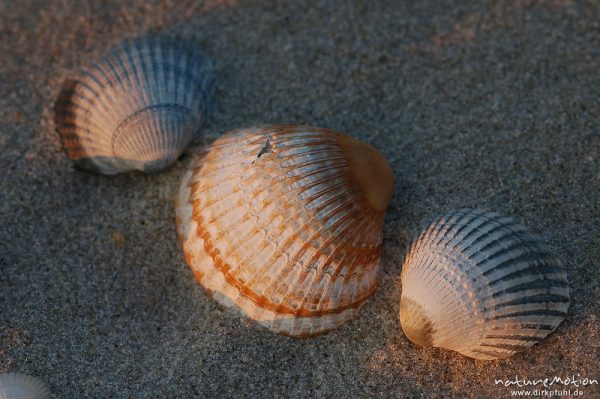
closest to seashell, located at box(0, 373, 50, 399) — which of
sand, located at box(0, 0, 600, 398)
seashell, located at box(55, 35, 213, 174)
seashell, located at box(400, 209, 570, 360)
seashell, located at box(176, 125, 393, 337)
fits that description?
sand, located at box(0, 0, 600, 398)

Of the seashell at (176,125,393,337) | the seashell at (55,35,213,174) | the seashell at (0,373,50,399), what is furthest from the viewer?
the seashell at (55,35,213,174)

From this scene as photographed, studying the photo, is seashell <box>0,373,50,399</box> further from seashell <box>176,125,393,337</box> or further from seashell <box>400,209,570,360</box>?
seashell <box>400,209,570,360</box>

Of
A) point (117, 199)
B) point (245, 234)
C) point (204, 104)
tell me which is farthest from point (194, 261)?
point (204, 104)

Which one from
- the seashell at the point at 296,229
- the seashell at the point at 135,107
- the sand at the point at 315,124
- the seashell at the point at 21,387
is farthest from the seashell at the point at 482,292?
the seashell at the point at 21,387

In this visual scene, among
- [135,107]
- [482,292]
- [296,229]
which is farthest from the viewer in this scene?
[135,107]

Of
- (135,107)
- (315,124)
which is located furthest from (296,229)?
(135,107)

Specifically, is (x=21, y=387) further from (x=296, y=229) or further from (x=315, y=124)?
(x=315, y=124)

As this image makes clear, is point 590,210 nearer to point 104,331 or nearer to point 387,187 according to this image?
point 387,187
